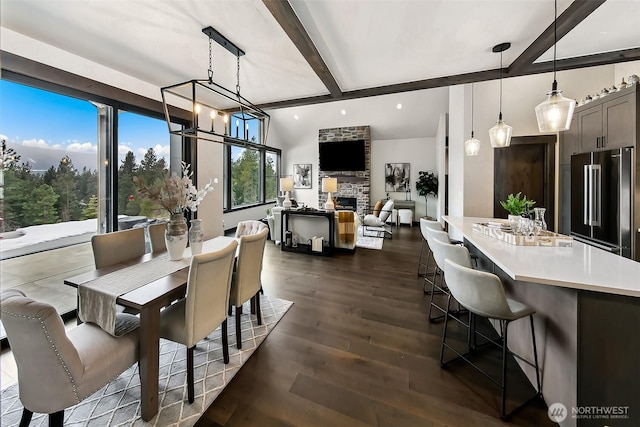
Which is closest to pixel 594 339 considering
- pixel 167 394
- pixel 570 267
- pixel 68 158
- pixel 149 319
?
pixel 570 267

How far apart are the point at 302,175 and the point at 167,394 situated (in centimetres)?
829

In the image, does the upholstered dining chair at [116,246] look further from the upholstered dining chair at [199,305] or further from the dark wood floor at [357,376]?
the dark wood floor at [357,376]

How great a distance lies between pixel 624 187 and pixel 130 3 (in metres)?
4.87

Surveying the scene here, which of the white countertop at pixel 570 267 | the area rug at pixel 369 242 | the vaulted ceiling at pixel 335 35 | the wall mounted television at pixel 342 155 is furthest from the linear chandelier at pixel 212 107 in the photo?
the wall mounted television at pixel 342 155

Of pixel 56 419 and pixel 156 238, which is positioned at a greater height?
pixel 156 238

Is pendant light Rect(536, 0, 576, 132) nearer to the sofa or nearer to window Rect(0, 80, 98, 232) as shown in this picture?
the sofa

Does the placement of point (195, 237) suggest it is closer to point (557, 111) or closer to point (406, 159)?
point (557, 111)

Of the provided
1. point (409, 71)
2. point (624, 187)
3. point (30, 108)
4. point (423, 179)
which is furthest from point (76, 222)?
point (423, 179)

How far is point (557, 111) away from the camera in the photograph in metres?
1.80

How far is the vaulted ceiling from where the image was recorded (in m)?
1.83

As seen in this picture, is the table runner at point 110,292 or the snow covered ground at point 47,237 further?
the snow covered ground at point 47,237

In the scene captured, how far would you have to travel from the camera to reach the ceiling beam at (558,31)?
1698 mm

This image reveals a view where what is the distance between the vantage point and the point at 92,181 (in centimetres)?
279

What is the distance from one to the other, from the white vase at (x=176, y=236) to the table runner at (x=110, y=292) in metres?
0.20
